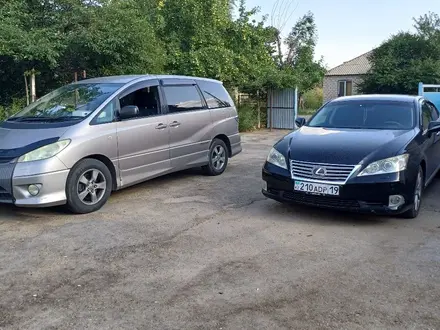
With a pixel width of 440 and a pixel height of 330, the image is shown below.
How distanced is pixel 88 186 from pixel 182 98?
238 centimetres

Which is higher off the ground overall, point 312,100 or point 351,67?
point 351,67

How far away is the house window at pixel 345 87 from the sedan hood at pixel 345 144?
35652mm

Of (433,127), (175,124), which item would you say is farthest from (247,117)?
(433,127)

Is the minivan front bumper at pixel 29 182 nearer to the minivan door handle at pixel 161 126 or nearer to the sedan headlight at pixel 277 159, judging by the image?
the minivan door handle at pixel 161 126

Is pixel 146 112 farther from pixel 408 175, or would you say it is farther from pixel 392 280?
pixel 392 280

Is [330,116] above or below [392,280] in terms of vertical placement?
above

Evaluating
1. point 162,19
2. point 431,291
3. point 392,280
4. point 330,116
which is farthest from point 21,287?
point 162,19

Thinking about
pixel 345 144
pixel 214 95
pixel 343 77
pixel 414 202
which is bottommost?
pixel 414 202

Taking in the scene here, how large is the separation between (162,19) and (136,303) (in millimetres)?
14939

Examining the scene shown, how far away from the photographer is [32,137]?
5.41 m

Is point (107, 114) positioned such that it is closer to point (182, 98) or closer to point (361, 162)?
point (182, 98)

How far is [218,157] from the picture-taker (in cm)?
820

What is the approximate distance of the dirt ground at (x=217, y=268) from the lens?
318 centimetres

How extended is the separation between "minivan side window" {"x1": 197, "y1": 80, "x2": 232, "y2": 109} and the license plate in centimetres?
312
